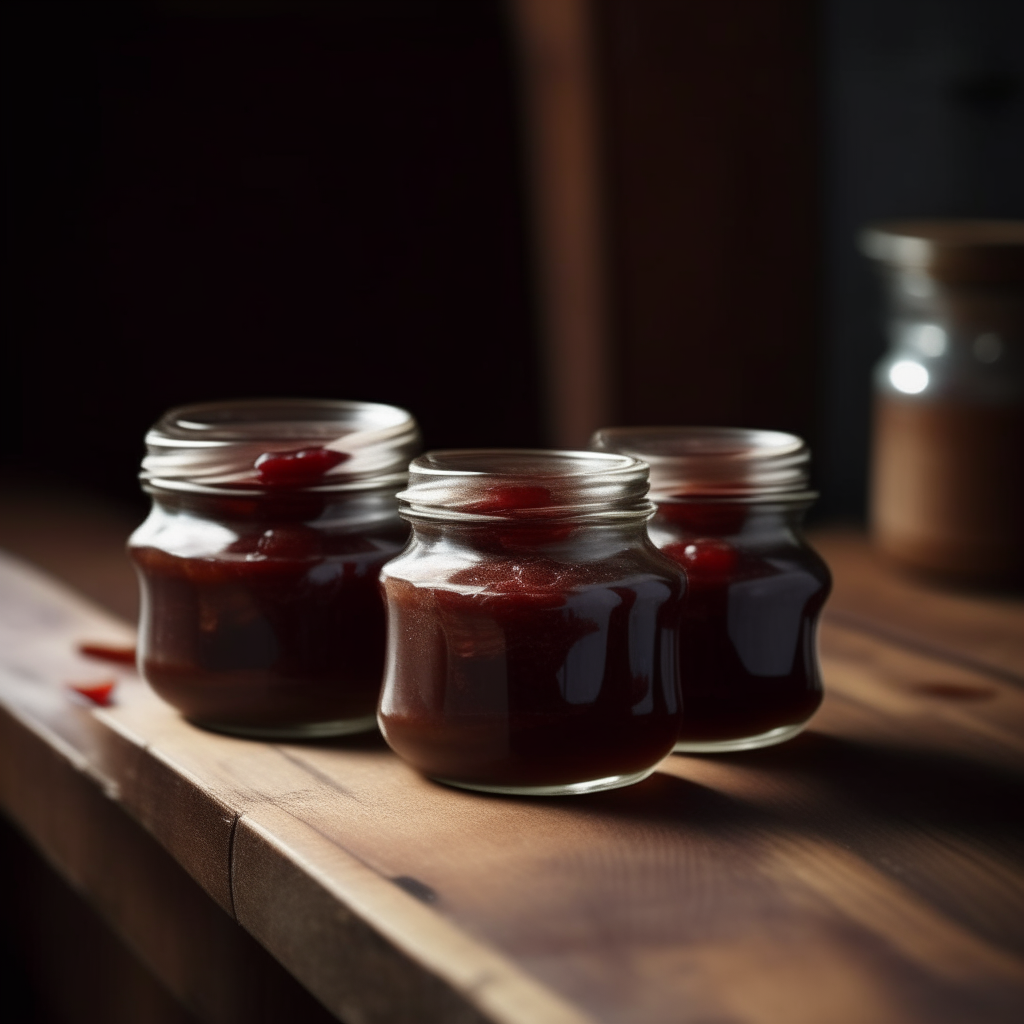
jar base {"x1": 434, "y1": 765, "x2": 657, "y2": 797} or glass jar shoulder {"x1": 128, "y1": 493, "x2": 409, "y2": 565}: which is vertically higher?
glass jar shoulder {"x1": 128, "y1": 493, "x2": 409, "y2": 565}

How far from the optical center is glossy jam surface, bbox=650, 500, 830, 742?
91 centimetres

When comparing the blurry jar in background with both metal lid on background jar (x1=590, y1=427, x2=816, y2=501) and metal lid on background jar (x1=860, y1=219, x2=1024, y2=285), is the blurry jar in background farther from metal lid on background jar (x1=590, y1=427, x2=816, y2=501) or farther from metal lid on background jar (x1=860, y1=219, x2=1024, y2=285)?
metal lid on background jar (x1=590, y1=427, x2=816, y2=501)

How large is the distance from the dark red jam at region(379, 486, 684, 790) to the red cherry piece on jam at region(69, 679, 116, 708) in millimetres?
298

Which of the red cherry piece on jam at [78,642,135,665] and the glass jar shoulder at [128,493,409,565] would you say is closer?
the glass jar shoulder at [128,493,409,565]

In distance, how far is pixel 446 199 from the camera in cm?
210

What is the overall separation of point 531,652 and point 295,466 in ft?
0.76

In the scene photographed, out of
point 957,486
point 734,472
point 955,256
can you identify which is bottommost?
point 957,486

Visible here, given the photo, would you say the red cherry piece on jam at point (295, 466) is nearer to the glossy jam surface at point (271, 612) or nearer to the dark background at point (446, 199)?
the glossy jam surface at point (271, 612)

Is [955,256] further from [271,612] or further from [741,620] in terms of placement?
[271,612]

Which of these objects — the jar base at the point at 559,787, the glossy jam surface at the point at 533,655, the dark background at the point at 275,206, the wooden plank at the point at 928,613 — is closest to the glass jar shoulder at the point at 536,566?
the glossy jam surface at the point at 533,655

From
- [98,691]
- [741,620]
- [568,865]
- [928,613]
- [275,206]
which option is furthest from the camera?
[275,206]

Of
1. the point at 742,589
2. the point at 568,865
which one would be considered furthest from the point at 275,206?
the point at 568,865

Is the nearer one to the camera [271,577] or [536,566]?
[536,566]

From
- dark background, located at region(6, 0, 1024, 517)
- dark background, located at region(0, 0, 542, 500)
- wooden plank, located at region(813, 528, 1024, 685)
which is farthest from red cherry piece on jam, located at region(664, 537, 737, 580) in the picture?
dark background, located at region(0, 0, 542, 500)
